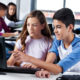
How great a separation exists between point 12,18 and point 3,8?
1174 millimetres

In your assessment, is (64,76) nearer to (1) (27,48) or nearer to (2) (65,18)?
(2) (65,18)

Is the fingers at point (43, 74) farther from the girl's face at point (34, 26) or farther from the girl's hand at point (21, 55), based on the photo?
the girl's face at point (34, 26)

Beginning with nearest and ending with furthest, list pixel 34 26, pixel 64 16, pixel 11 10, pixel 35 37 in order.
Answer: pixel 64 16, pixel 34 26, pixel 35 37, pixel 11 10

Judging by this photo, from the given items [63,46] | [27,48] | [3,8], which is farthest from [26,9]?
[63,46]

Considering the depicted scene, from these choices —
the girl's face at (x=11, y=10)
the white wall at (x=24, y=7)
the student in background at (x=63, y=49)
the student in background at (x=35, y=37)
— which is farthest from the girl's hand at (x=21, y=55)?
the white wall at (x=24, y=7)

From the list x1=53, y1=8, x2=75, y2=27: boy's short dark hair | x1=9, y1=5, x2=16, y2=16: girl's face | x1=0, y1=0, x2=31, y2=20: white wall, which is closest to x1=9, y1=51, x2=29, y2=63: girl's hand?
x1=53, y1=8, x2=75, y2=27: boy's short dark hair

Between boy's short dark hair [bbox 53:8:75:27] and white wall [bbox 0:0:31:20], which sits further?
white wall [bbox 0:0:31:20]

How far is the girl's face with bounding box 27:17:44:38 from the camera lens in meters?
2.04

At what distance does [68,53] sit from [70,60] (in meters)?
0.14

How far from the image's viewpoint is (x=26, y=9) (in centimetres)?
756

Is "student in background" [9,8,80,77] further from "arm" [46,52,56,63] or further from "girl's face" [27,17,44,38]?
"girl's face" [27,17,44,38]

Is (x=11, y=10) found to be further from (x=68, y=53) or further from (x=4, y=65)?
(x=4, y=65)

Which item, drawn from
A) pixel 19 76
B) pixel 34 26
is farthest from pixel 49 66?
pixel 34 26

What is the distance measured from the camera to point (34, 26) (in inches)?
81.0
